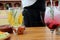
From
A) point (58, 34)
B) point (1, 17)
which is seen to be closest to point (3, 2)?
point (1, 17)

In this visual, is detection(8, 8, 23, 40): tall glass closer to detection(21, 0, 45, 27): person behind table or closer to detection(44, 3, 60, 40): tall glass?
detection(44, 3, 60, 40): tall glass

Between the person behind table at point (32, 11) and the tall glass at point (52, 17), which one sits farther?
the person behind table at point (32, 11)

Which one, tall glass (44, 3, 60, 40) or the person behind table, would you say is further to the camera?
the person behind table

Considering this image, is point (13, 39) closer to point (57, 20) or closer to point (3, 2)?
point (57, 20)

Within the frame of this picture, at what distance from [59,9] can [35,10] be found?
2.55 ft

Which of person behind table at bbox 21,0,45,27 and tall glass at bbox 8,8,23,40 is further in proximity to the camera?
person behind table at bbox 21,0,45,27

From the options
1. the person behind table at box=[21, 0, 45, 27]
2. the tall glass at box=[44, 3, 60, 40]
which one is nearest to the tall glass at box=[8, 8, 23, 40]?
the tall glass at box=[44, 3, 60, 40]

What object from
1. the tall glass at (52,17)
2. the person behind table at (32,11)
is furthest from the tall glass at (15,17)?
the person behind table at (32,11)

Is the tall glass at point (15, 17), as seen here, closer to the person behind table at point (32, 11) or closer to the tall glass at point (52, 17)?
the tall glass at point (52, 17)

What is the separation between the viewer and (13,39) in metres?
1.06

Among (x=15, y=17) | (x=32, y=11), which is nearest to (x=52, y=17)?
(x=15, y=17)

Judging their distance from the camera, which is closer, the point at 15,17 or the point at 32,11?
the point at 15,17

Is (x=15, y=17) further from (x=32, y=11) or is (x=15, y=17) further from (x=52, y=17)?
(x=32, y=11)

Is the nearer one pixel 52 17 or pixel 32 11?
pixel 52 17
